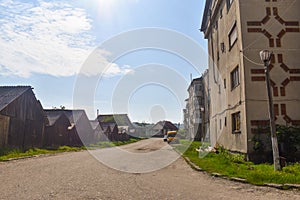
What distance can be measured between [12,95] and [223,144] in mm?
17406

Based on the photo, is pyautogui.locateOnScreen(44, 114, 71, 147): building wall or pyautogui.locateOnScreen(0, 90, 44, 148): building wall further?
pyautogui.locateOnScreen(44, 114, 71, 147): building wall

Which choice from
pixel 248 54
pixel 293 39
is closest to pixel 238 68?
pixel 248 54

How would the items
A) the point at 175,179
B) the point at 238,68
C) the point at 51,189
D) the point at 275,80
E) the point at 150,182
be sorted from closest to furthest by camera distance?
1. the point at 51,189
2. the point at 150,182
3. the point at 175,179
4. the point at 275,80
5. the point at 238,68

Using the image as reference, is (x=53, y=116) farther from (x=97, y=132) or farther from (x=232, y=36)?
(x=232, y=36)

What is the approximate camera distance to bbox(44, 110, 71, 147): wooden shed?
105 ft

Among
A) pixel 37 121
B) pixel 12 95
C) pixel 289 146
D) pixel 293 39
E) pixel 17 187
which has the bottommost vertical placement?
pixel 17 187

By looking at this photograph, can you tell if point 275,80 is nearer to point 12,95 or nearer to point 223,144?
point 223,144

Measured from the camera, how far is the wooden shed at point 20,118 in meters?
20.8

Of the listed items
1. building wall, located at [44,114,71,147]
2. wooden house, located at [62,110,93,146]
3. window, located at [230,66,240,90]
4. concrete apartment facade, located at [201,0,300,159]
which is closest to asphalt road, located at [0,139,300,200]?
concrete apartment facade, located at [201,0,300,159]

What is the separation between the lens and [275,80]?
518 inches

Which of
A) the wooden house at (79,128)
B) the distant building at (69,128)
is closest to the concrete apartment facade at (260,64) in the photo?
the distant building at (69,128)

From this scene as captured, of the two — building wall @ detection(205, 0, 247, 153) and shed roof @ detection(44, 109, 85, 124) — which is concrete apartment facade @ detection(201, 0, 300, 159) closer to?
building wall @ detection(205, 0, 247, 153)

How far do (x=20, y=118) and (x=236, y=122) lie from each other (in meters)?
18.0

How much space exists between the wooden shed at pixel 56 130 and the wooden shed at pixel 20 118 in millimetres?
3915
